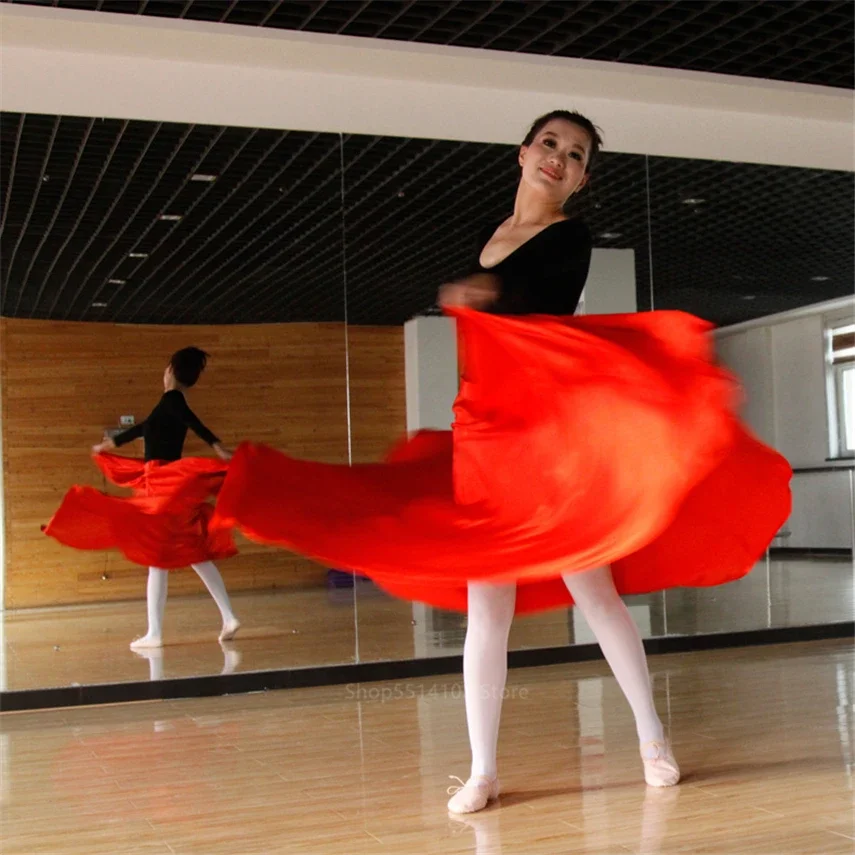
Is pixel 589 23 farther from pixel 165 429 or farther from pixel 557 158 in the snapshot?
pixel 165 429

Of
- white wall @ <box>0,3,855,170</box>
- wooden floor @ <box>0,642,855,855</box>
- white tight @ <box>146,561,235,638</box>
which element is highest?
white wall @ <box>0,3,855,170</box>

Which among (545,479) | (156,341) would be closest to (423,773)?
(545,479)

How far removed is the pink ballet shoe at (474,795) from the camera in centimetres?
302

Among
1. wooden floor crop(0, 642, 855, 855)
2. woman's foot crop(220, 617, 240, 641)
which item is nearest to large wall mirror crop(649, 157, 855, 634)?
wooden floor crop(0, 642, 855, 855)

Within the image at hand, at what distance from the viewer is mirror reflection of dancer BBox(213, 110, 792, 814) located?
265cm

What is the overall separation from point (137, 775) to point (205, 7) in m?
2.91

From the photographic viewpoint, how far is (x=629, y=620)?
3.21m

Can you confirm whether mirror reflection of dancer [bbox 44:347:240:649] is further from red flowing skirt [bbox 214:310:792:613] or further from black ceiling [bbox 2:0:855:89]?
red flowing skirt [bbox 214:310:792:613]

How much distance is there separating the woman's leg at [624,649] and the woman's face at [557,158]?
3.28 ft

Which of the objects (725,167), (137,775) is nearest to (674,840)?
(137,775)

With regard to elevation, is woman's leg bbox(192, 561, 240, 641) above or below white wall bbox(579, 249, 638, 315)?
below

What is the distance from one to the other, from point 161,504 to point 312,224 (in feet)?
4.65

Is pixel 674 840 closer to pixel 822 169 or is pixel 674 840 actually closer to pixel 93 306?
pixel 93 306

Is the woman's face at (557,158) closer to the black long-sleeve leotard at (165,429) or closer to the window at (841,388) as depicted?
the black long-sleeve leotard at (165,429)
